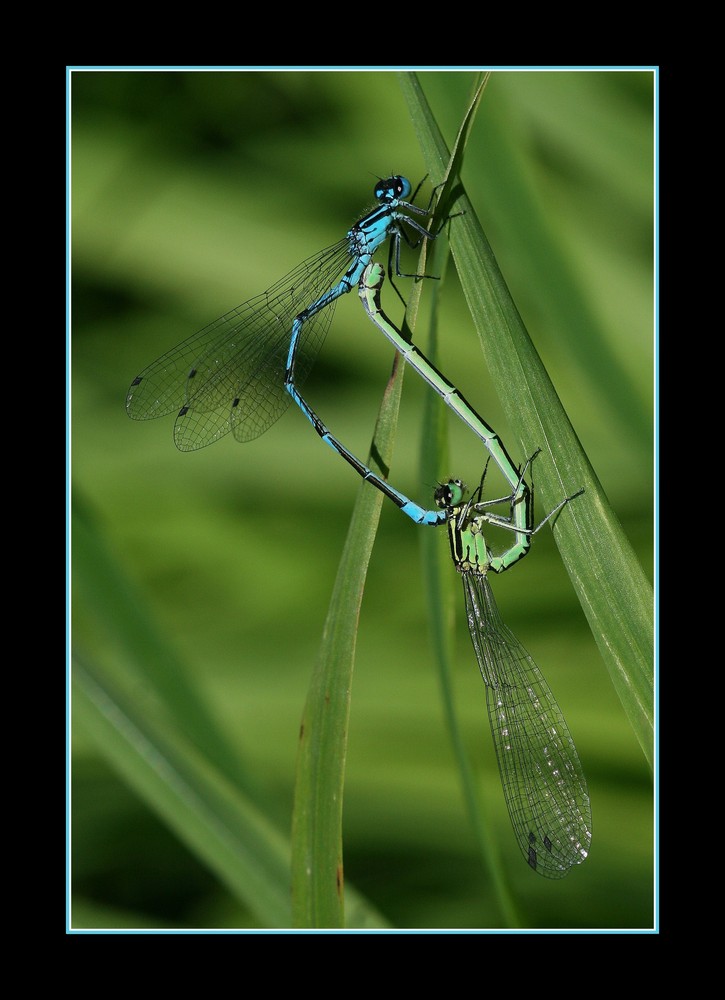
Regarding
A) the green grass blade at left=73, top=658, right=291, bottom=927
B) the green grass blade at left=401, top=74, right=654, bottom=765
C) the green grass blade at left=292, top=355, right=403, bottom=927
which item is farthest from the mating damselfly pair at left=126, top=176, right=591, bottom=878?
the green grass blade at left=73, top=658, right=291, bottom=927

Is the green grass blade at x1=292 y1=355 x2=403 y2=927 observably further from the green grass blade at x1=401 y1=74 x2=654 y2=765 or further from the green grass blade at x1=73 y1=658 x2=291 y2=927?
the green grass blade at x1=401 y1=74 x2=654 y2=765

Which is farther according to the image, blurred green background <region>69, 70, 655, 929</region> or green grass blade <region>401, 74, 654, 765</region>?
blurred green background <region>69, 70, 655, 929</region>

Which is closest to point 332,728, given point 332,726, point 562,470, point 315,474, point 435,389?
point 332,726

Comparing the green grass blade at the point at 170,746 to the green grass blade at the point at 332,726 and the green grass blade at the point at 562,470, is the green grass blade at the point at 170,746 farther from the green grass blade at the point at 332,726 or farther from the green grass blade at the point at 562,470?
the green grass blade at the point at 562,470

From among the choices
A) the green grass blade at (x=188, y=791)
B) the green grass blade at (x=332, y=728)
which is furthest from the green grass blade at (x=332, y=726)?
the green grass blade at (x=188, y=791)

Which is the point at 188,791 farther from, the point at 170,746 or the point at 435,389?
the point at 435,389

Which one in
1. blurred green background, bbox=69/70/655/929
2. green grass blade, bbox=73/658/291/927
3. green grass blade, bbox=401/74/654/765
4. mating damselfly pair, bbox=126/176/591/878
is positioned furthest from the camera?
blurred green background, bbox=69/70/655/929
